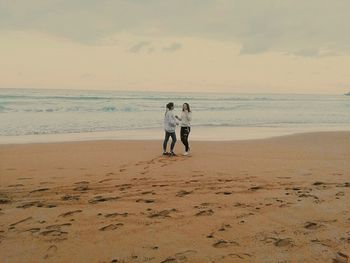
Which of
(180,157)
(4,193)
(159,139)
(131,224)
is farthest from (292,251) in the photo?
(159,139)

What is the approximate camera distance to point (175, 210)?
5.07 meters

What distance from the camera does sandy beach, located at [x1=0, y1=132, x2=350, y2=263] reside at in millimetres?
3777

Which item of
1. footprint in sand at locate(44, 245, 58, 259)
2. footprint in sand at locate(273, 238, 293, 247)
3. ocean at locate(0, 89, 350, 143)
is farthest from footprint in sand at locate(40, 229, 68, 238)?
ocean at locate(0, 89, 350, 143)

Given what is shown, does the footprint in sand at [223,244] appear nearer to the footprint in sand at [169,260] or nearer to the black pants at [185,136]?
the footprint in sand at [169,260]

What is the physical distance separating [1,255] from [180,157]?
24.2 ft

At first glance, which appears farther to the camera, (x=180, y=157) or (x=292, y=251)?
(x=180, y=157)

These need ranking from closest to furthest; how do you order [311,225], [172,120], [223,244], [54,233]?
[223,244]
[54,233]
[311,225]
[172,120]

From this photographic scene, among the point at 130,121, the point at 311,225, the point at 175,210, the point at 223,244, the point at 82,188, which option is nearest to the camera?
the point at 223,244

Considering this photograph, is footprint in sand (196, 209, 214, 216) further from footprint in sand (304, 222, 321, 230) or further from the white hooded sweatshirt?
the white hooded sweatshirt

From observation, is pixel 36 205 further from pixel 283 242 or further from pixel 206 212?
pixel 283 242

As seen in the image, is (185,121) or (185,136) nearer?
(185,136)

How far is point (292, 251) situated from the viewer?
3.73m

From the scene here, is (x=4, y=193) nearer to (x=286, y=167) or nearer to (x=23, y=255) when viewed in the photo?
(x=23, y=255)

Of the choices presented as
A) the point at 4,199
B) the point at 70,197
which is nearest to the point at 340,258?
the point at 70,197
